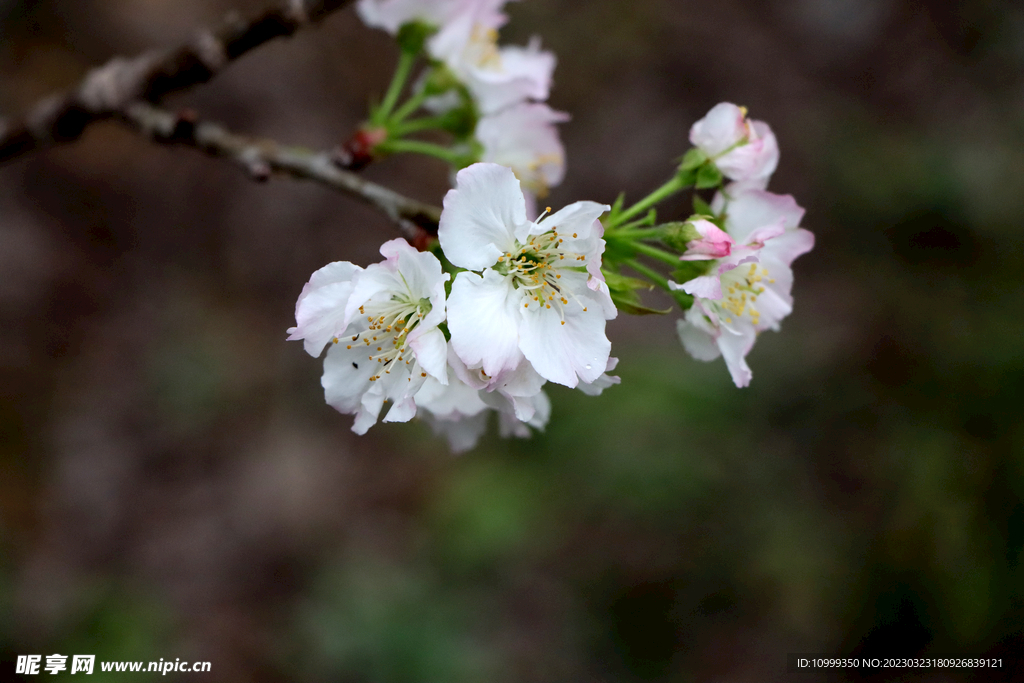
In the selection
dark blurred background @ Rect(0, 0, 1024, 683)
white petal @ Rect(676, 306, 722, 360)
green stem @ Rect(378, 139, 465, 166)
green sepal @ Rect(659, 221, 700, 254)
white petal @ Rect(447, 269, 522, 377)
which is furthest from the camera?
dark blurred background @ Rect(0, 0, 1024, 683)

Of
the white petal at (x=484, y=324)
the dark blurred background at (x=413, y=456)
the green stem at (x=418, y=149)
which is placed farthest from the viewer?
the dark blurred background at (x=413, y=456)

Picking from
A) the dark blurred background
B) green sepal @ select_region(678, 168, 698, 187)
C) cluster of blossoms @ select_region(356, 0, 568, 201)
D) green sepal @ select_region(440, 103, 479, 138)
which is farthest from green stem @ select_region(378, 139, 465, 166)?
the dark blurred background

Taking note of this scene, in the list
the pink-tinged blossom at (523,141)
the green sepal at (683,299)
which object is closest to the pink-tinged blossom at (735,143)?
the green sepal at (683,299)

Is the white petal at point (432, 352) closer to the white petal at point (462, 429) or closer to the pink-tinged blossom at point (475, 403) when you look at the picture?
the pink-tinged blossom at point (475, 403)

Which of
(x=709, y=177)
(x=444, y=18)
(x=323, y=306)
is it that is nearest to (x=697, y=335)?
(x=709, y=177)

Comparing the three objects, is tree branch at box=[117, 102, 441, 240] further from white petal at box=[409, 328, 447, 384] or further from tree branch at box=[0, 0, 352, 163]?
white petal at box=[409, 328, 447, 384]

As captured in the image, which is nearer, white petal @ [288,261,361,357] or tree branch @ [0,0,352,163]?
white petal @ [288,261,361,357]
